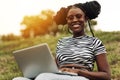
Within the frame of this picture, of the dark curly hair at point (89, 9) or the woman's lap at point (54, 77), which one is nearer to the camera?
the woman's lap at point (54, 77)

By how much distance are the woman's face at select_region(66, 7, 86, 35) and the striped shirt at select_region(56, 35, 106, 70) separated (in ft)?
0.25

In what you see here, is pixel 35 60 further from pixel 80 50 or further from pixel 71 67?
pixel 80 50

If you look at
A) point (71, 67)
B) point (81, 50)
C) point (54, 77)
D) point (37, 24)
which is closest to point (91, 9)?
point (81, 50)

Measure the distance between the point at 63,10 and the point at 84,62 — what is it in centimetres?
61

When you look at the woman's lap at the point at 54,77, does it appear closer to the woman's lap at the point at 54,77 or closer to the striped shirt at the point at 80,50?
the woman's lap at the point at 54,77

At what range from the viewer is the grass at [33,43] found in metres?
5.85

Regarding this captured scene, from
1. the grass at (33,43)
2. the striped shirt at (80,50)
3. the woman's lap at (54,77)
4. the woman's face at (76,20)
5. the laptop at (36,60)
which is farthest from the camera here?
the grass at (33,43)

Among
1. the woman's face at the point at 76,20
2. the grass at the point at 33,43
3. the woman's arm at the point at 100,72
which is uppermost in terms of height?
the woman's face at the point at 76,20

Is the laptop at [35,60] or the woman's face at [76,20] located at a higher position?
the woman's face at [76,20]

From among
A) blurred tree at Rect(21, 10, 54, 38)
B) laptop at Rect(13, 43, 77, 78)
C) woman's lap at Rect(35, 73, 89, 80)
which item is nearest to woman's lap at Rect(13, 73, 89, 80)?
woman's lap at Rect(35, 73, 89, 80)

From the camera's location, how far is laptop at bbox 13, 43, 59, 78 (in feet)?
9.58

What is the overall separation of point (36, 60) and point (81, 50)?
45 centimetres

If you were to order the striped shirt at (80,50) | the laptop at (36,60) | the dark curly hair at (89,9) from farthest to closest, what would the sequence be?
the dark curly hair at (89,9) < the striped shirt at (80,50) < the laptop at (36,60)

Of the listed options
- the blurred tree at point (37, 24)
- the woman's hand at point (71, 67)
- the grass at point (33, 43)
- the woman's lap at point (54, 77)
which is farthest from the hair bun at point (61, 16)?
the blurred tree at point (37, 24)
